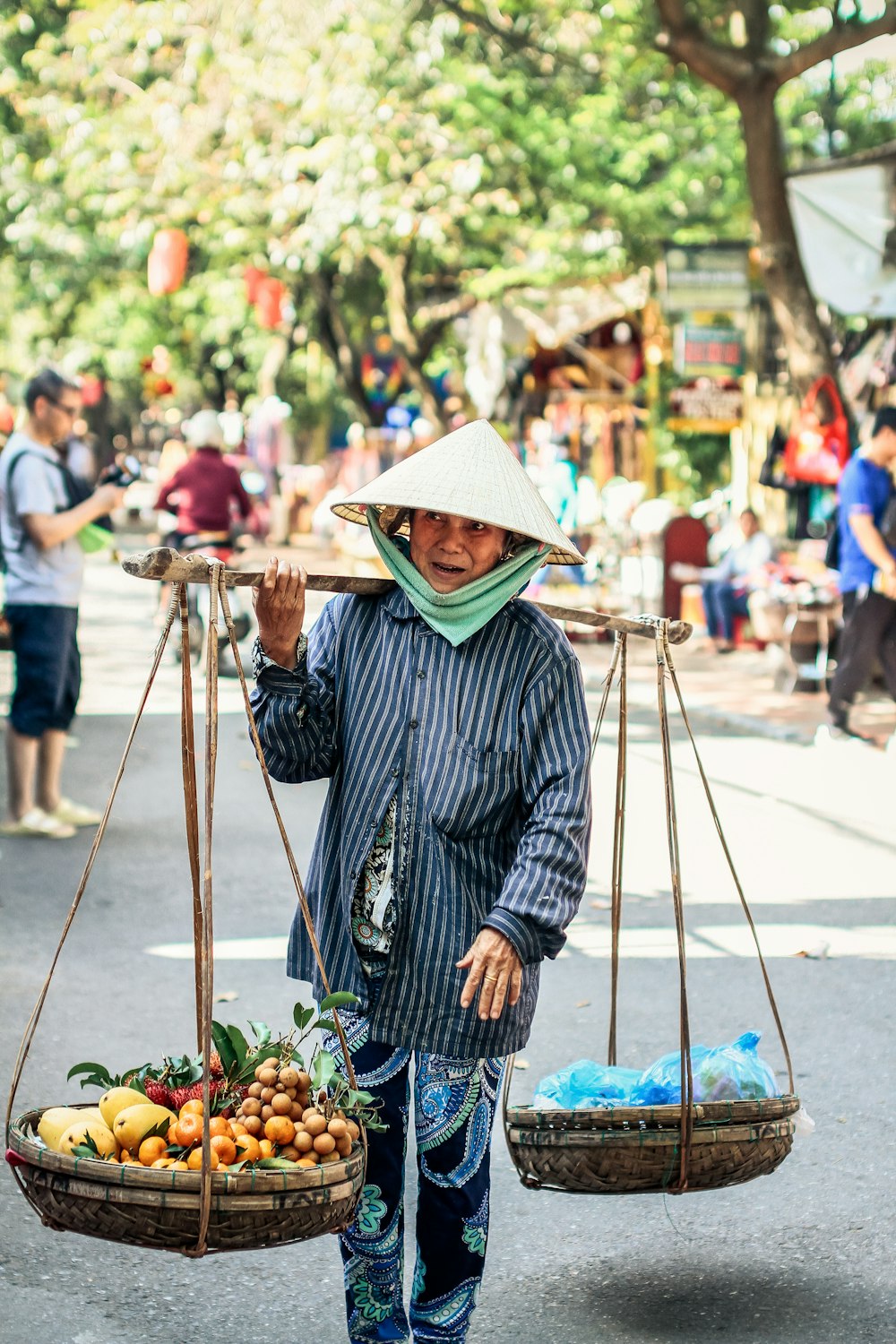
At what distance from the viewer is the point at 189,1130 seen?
2.59 meters

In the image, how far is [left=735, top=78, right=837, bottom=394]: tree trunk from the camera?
478 inches

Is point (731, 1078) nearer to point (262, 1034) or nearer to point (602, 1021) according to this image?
point (262, 1034)

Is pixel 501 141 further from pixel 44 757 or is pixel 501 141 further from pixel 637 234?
pixel 44 757

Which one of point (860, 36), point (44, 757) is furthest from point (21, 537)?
point (860, 36)

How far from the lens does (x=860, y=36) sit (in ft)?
37.2

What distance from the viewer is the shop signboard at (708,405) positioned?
1778 cm

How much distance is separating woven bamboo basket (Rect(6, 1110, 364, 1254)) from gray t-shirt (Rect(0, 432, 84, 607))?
4515 millimetres

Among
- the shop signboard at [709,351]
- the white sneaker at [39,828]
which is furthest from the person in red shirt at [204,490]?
the shop signboard at [709,351]

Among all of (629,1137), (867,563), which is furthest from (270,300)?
(629,1137)

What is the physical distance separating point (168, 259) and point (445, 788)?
18.1m

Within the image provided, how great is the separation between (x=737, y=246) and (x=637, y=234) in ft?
7.29

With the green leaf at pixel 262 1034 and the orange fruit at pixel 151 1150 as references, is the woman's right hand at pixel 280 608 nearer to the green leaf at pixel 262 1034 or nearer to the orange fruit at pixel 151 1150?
the green leaf at pixel 262 1034

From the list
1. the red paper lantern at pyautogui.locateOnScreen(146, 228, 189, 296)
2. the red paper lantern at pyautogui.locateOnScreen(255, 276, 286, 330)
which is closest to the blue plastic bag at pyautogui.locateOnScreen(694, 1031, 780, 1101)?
the red paper lantern at pyautogui.locateOnScreen(146, 228, 189, 296)

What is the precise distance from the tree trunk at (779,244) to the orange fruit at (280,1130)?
1072 cm
